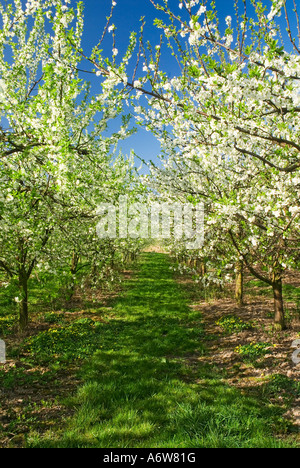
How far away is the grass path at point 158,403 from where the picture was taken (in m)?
3.71

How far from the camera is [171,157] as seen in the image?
7211 millimetres

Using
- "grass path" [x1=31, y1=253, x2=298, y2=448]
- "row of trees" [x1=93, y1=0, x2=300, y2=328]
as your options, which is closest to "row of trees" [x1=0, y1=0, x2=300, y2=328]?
"row of trees" [x1=93, y1=0, x2=300, y2=328]

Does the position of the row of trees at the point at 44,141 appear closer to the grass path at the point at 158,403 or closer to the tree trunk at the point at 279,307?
the grass path at the point at 158,403

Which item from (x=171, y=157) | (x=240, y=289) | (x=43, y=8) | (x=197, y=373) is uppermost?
(x=43, y=8)

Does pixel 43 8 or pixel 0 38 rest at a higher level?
pixel 43 8

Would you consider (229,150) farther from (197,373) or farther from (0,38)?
(0,38)

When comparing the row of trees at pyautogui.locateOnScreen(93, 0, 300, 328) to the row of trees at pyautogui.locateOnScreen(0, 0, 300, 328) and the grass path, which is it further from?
the grass path

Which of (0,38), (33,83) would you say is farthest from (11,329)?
(0,38)

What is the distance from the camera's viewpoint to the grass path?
3715 mm

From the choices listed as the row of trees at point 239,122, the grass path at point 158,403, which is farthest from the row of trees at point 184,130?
the grass path at point 158,403

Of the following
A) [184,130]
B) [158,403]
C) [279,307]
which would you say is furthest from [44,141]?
[279,307]

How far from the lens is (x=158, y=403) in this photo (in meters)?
4.77

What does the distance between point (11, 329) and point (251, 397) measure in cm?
721

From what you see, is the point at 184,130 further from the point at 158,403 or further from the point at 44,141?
the point at 158,403
